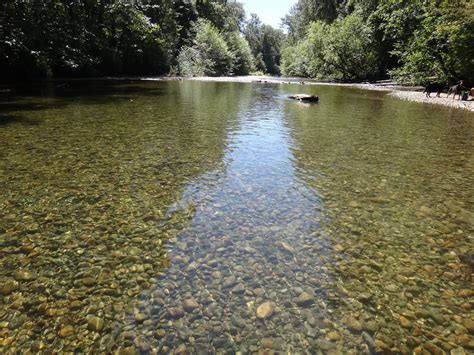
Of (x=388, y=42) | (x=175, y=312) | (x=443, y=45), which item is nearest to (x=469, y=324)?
(x=175, y=312)

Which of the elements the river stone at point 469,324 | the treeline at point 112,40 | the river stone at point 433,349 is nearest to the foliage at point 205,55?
the treeline at point 112,40

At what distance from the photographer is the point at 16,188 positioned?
22.6 feet

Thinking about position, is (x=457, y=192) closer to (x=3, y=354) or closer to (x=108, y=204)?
(x=108, y=204)

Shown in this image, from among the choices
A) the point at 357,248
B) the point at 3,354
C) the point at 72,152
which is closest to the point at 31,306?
the point at 3,354

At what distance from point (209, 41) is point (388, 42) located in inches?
1153

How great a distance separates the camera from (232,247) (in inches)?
200

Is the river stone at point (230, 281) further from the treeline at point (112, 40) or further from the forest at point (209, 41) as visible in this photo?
the treeline at point (112, 40)

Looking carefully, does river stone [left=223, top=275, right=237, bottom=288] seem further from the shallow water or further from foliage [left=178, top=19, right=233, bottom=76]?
foliage [left=178, top=19, right=233, bottom=76]

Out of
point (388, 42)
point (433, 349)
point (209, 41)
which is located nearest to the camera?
point (433, 349)

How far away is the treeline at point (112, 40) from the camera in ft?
96.0

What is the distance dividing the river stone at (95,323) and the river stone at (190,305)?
0.90m

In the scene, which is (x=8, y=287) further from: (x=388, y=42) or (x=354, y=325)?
(x=388, y=42)

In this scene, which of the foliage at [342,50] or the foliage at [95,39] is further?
the foliage at [342,50]

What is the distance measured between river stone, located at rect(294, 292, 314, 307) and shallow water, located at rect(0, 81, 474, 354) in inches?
0.5
